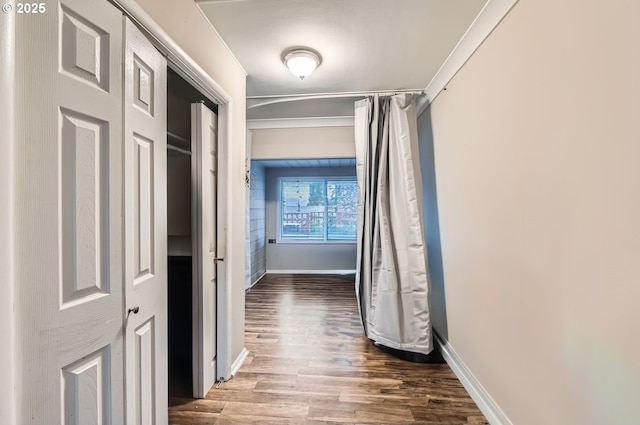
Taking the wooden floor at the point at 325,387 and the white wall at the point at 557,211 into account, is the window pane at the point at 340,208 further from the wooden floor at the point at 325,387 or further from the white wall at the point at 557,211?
the white wall at the point at 557,211

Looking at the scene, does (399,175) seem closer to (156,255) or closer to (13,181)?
(156,255)

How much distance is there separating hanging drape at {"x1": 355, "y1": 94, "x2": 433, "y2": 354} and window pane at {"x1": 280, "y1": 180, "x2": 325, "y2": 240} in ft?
10.6

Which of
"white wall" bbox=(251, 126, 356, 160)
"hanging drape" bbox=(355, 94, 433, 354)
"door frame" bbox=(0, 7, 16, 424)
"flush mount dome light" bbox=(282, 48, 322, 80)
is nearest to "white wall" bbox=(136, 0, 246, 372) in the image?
"flush mount dome light" bbox=(282, 48, 322, 80)

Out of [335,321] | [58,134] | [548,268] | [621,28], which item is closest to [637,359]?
[548,268]

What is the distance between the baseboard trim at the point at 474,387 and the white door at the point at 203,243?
1744 mm

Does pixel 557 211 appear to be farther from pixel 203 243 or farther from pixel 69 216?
pixel 203 243

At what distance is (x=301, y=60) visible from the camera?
6.53 ft

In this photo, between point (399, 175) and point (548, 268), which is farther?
point (399, 175)

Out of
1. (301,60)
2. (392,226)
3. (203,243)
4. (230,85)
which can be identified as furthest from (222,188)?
(392,226)

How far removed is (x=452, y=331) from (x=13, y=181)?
257cm

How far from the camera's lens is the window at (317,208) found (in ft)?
19.0

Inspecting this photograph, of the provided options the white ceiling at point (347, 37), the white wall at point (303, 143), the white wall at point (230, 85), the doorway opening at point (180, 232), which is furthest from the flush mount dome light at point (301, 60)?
the white wall at point (303, 143)

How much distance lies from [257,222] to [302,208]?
1.09 m

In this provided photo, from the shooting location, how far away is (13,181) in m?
0.68
